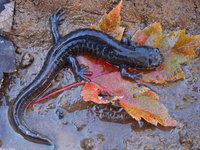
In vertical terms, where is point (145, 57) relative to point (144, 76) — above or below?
above

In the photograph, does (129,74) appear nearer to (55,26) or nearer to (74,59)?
(74,59)

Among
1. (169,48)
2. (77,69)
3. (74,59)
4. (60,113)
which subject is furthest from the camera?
(74,59)

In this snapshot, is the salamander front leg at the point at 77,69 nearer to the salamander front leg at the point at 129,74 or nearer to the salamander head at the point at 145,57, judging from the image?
the salamander front leg at the point at 129,74

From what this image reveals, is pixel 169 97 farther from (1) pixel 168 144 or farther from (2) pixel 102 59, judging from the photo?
(2) pixel 102 59

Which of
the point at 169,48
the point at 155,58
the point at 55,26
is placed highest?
the point at 55,26

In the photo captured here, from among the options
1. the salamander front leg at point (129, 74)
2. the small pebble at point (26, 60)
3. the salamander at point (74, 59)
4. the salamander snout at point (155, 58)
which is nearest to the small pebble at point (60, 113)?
the salamander at point (74, 59)

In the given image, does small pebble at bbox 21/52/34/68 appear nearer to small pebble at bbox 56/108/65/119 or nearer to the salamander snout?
small pebble at bbox 56/108/65/119

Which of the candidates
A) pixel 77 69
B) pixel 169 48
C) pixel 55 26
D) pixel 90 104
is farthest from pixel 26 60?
pixel 169 48

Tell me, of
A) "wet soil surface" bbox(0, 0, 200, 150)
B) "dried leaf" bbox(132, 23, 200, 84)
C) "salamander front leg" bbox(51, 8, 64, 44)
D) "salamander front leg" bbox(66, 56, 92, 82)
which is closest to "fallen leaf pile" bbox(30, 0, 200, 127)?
"dried leaf" bbox(132, 23, 200, 84)
